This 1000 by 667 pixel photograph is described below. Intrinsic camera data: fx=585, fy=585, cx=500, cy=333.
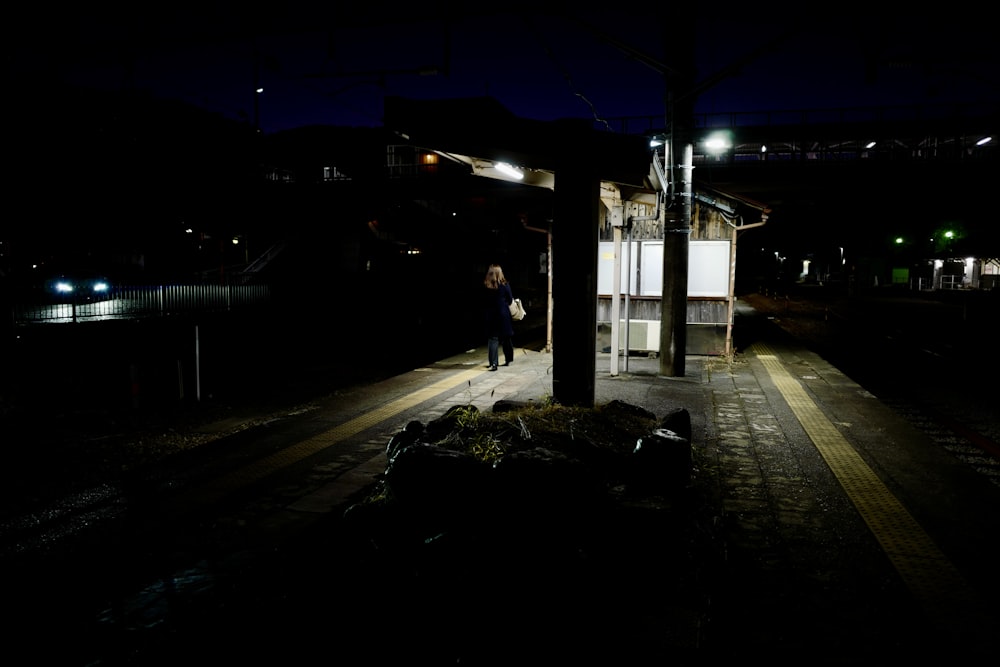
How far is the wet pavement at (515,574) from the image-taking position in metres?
3.00

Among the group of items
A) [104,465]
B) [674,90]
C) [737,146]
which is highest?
[737,146]

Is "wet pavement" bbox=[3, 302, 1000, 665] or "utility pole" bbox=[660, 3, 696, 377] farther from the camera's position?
"utility pole" bbox=[660, 3, 696, 377]

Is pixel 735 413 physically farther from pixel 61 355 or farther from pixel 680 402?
pixel 61 355

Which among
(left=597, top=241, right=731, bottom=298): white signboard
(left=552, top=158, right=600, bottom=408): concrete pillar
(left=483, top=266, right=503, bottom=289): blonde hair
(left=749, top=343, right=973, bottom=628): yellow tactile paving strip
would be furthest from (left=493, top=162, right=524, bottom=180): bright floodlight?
(left=749, top=343, right=973, bottom=628): yellow tactile paving strip

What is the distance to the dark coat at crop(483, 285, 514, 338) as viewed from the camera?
10523 millimetres

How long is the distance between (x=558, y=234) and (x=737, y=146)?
1732 inches

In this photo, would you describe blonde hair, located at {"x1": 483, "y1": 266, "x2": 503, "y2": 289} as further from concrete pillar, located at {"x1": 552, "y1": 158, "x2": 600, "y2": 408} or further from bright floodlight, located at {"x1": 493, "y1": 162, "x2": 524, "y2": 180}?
concrete pillar, located at {"x1": 552, "y1": 158, "x2": 600, "y2": 408}

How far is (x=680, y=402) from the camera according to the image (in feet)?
27.9

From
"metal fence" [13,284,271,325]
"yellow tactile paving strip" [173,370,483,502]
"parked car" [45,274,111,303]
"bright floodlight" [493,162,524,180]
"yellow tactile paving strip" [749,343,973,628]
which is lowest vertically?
"yellow tactile paving strip" [749,343,973,628]

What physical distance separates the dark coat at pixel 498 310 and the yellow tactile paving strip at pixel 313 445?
149 cm

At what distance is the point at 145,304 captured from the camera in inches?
686

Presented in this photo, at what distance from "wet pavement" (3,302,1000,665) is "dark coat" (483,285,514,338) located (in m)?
5.12

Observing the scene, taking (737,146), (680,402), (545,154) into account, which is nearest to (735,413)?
(680,402)

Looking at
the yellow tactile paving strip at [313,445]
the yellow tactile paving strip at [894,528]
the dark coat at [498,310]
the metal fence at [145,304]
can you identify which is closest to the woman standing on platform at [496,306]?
the dark coat at [498,310]
